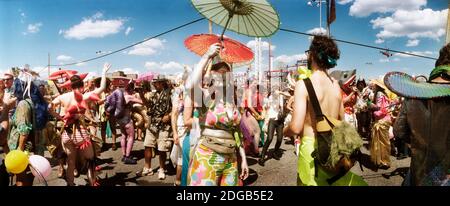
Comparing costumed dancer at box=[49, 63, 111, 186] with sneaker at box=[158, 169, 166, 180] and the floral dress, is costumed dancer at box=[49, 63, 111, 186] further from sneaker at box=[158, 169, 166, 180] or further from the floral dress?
sneaker at box=[158, 169, 166, 180]

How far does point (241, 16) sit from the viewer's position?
3.01m

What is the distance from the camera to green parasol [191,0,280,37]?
2877 mm

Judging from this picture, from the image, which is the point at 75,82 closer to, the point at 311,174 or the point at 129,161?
the point at 129,161

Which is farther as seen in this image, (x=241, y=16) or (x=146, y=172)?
(x=146, y=172)

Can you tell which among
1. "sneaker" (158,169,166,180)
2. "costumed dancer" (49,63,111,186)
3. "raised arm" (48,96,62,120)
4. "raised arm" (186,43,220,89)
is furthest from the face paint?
"raised arm" (186,43,220,89)

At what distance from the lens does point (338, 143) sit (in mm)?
2141

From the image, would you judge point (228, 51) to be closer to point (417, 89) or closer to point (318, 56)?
point (318, 56)

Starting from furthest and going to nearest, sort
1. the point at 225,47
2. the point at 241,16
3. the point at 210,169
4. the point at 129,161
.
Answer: the point at 129,161 → the point at 225,47 → the point at 241,16 → the point at 210,169

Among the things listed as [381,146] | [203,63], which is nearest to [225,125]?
[203,63]

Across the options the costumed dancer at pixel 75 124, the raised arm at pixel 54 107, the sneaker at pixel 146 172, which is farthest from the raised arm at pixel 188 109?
the sneaker at pixel 146 172

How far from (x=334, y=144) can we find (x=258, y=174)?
3812 mm
